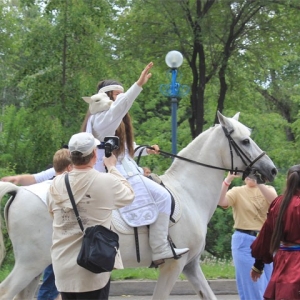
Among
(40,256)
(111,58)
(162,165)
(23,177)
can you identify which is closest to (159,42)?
(111,58)

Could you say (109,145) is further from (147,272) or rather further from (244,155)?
(147,272)

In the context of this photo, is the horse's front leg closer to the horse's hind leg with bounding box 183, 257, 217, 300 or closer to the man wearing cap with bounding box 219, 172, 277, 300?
the horse's hind leg with bounding box 183, 257, 217, 300

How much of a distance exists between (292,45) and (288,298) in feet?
49.6

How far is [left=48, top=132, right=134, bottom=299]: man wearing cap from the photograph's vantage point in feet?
17.1

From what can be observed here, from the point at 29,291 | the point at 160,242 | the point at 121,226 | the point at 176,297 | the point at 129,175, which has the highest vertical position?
the point at 129,175

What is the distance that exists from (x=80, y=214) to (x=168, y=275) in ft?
7.79

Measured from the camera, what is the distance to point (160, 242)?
7156 mm

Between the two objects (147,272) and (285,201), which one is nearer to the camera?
(285,201)

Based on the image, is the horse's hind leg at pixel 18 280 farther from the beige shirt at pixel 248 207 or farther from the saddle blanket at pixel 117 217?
the beige shirt at pixel 248 207

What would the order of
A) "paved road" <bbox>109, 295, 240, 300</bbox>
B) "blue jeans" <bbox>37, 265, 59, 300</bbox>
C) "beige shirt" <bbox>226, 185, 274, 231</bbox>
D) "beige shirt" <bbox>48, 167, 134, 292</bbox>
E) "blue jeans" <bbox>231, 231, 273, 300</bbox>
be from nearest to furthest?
"beige shirt" <bbox>48, 167, 134, 292</bbox>, "blue jeans" <bbox>231, 231, 273, 300</bbox>, "beige shirt" <bbox>226, 185, 274, 231</bbox>, "blue jeans" <bbox>37, 265, 59, 300</bbox>, "paved road" <bbox>109, 295, 240, 300</bbox>

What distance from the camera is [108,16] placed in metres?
17.6

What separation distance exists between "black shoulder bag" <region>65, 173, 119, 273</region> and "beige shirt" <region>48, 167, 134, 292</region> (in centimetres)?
10

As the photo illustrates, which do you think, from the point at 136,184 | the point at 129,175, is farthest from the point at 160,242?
the point at 129,175

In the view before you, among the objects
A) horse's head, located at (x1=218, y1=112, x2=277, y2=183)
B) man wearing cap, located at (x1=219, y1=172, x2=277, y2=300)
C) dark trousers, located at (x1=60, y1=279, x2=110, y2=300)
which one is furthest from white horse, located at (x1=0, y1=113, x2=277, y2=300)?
dark trousers, located at (x1=60, y1=279, x2=110, y2=300)
